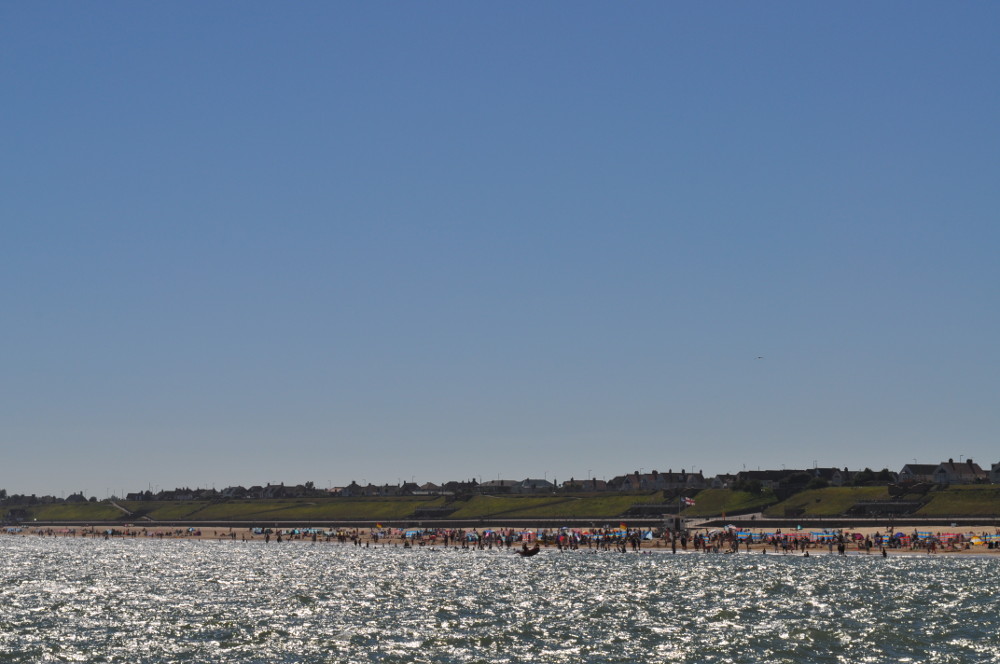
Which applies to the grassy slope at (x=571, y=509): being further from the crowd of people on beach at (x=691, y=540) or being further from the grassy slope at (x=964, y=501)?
the grassy slope at (x=964, y=501)

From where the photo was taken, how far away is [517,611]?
63062 mm

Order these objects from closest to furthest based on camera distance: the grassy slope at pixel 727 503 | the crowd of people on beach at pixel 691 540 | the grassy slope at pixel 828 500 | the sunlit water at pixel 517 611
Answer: the sunlit water at pixel 517 611 < the crowd of people on beach at pixel 691 540 < the grassy slope at pixel 828 500 < the grassy slope at pixel 727 503

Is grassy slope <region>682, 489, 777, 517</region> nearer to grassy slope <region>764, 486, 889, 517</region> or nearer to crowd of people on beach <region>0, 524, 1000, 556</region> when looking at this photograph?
grassy slope <region>764, 486, 889, 517</region>

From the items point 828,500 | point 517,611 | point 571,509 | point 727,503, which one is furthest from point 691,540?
point 517,611

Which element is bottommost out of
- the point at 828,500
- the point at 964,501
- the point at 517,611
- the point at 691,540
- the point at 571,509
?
the point at 517,611

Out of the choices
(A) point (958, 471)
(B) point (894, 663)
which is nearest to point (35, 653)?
(B) point (894, 663)

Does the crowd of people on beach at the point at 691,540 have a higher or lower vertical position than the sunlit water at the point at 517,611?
higher

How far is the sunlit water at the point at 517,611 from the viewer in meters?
48.6

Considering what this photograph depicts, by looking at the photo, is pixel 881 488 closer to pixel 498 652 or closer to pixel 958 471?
pixel 958 471

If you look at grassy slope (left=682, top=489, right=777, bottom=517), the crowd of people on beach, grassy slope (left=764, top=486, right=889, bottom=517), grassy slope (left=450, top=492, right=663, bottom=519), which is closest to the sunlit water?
the crowd of people on beach

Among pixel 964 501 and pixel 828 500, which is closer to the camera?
pixel 964 501

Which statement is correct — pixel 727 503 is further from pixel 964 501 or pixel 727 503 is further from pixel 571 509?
pixel 964 501

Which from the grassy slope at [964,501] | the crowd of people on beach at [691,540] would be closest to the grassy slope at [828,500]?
the grassy slope at [964,501]

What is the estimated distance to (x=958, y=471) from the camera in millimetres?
193250
